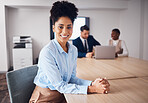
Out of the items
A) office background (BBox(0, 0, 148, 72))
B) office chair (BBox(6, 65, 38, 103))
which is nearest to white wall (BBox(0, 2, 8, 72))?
office background (BBox(0, 0, 148, 72))

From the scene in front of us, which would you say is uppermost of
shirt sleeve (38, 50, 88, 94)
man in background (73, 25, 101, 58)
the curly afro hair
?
the curly afro hair

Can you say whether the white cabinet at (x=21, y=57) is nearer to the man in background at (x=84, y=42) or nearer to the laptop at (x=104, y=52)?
the man in background at (x=84, y=42)

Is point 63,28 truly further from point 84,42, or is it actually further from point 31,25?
point 31,25

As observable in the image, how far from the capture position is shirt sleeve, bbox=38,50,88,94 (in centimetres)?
115

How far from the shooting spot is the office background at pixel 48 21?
516 centimetres

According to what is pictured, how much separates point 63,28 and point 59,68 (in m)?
0.34

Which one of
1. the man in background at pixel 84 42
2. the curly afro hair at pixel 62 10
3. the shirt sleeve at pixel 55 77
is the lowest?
the shirt sleeve at pixel 55 77

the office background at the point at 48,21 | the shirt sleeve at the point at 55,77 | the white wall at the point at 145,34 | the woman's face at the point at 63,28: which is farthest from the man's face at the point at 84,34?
the white wall at the point at 145,34

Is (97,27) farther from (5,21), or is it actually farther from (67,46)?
(67,46)

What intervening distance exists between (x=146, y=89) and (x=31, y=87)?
1008mm

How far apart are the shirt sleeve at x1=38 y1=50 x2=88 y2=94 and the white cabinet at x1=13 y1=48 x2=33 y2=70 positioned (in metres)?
4.18

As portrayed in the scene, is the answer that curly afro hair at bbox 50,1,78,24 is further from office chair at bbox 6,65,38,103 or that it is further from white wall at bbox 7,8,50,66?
white wall at bbox 7,8,50,66

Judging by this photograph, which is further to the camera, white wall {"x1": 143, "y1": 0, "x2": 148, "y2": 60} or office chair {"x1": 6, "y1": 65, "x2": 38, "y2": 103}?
white wall {"x1": 143, "y1": 0, "x2": 148, "y2": 60}

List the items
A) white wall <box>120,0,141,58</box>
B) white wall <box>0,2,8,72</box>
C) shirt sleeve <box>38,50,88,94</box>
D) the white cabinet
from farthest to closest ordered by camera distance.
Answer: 1. white wall <box>120,0,141,58</box>
2. the white cabinet
3. white wall <box>0,2,8,72</box>
4. shirt sleeve <box>38,50,88,94</box>
